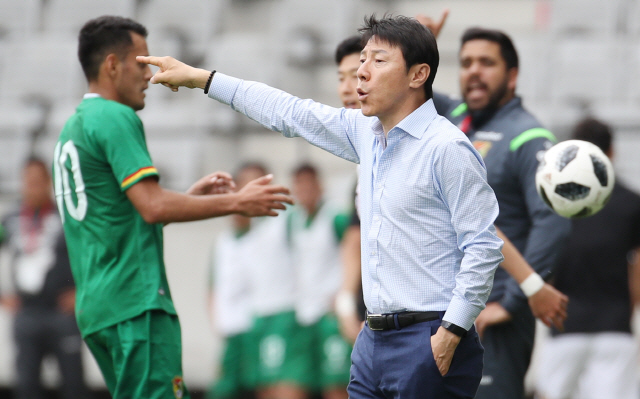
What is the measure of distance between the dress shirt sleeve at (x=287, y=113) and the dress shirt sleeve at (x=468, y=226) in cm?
53

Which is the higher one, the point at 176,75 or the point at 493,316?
the point at 176,75

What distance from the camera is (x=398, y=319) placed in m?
3.27

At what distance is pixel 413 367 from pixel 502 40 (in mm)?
2116

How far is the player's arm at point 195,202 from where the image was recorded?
3803 millimetres

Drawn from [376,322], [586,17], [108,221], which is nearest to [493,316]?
[376,322]

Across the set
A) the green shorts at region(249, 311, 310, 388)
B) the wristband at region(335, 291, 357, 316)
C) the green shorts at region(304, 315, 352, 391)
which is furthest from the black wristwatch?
the green shorts at region(249, 311, 310, 388)

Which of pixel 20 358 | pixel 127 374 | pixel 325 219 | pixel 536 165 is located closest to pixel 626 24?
pixel 325 219

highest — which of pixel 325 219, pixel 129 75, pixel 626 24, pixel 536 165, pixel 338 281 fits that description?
pixel 626 24

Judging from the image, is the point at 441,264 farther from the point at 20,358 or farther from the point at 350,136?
the point at 20,358

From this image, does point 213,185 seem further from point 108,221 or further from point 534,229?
point 534,229

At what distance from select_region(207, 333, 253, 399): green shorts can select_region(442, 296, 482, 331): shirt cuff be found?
17.5 ft

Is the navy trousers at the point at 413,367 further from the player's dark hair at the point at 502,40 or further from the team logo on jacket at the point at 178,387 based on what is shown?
the player's dark hair at the point at 502,40

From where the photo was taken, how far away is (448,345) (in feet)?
10.3

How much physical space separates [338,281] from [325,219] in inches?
23.2
